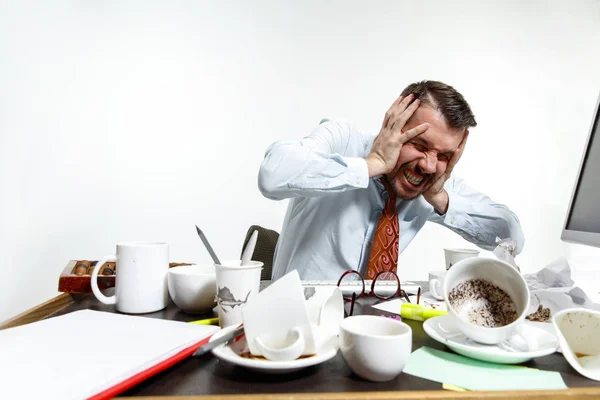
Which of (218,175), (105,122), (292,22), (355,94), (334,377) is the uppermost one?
(292,22)

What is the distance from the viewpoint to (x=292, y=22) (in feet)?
7.41

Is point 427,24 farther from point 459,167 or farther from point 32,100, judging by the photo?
point 32,100

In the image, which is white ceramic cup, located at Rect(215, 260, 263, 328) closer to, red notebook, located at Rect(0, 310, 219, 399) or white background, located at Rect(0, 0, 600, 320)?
red notebook, located at Rect(0, 310, 219, 399)

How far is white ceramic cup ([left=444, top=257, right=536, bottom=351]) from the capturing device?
0.56m

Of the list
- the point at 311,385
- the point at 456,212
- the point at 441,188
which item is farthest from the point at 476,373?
the point at 456,212

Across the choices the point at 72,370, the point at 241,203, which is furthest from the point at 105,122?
the point at 72,370

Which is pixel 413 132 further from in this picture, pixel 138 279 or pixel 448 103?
pixel 138 279

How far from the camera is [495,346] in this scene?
22.4 inches

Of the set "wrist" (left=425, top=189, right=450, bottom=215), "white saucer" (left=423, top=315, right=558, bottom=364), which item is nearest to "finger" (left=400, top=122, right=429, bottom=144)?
"wrist" (left=425, top=189, right=450, bottom=215)

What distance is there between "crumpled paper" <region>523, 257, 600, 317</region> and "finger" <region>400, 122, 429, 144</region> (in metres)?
0.58

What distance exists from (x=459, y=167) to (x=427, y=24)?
3.02ft

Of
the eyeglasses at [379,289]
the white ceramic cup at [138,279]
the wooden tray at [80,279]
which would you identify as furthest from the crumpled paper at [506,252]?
the wooden tray at [80,279]

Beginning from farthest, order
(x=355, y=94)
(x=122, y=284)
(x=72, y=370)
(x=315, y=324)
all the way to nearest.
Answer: (x=355, y=94), (x=122, y=284), (x=315, y=324), (x=72, y=370)

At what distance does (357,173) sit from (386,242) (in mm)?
316
